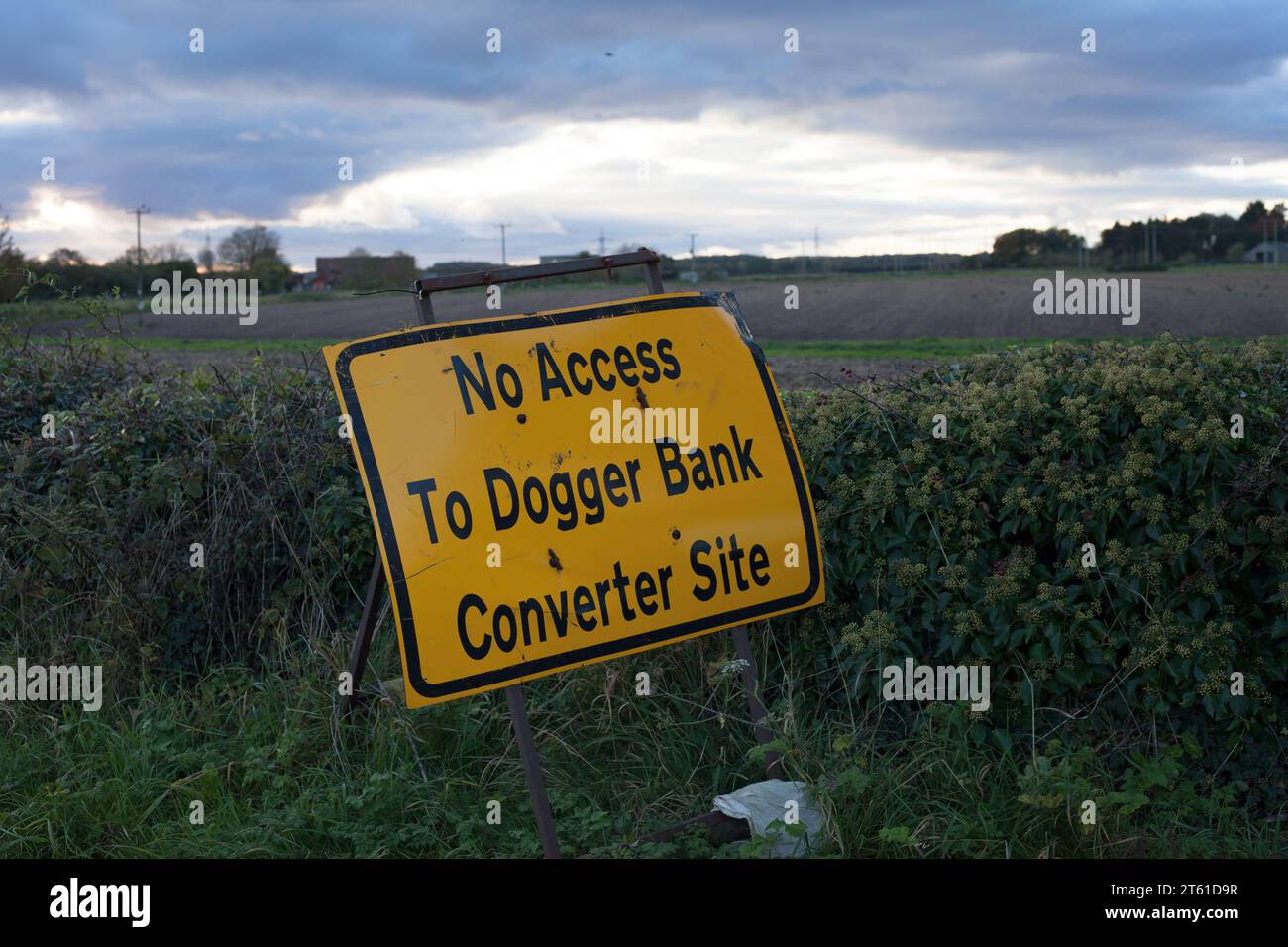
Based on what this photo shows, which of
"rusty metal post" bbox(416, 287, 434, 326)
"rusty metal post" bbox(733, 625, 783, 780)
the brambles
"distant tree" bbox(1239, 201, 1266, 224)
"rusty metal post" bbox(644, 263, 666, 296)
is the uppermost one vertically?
"distant tree" bbox(1239, 201, 1266, 224)

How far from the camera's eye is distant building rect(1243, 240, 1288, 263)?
81.6m

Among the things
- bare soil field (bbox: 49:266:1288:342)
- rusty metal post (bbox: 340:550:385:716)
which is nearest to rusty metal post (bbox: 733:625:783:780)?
rusty metal post (bbox: 340:550:385:716)

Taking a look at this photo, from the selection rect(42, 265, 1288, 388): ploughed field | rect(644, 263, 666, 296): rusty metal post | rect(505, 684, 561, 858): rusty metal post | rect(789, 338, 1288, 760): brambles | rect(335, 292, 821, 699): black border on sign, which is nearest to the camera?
rect(505, 684, 561, 858): rusty metal post

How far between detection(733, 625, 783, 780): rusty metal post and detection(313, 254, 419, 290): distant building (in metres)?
44.4

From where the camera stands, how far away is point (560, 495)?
382cm

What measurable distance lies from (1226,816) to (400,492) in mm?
3092

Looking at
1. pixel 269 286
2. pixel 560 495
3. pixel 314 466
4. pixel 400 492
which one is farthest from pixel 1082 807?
pixel 269 286

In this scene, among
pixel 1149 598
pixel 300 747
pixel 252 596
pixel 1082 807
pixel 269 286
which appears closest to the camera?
pixel 1082 807

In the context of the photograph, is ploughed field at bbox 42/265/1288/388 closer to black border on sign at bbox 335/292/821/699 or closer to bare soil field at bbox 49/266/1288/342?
bare soil field at bbox 49/266/1288/342

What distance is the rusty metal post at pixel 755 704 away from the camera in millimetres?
3867

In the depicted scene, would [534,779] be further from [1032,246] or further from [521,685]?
[1032,246]

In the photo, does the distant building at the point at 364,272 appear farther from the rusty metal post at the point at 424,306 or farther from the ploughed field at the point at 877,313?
the rusty metal post at the point at 424,306

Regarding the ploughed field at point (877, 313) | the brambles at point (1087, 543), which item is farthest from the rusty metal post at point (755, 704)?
the ploughed field at point (877, 313)

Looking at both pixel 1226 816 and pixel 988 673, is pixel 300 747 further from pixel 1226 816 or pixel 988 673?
pixel 1226 816
